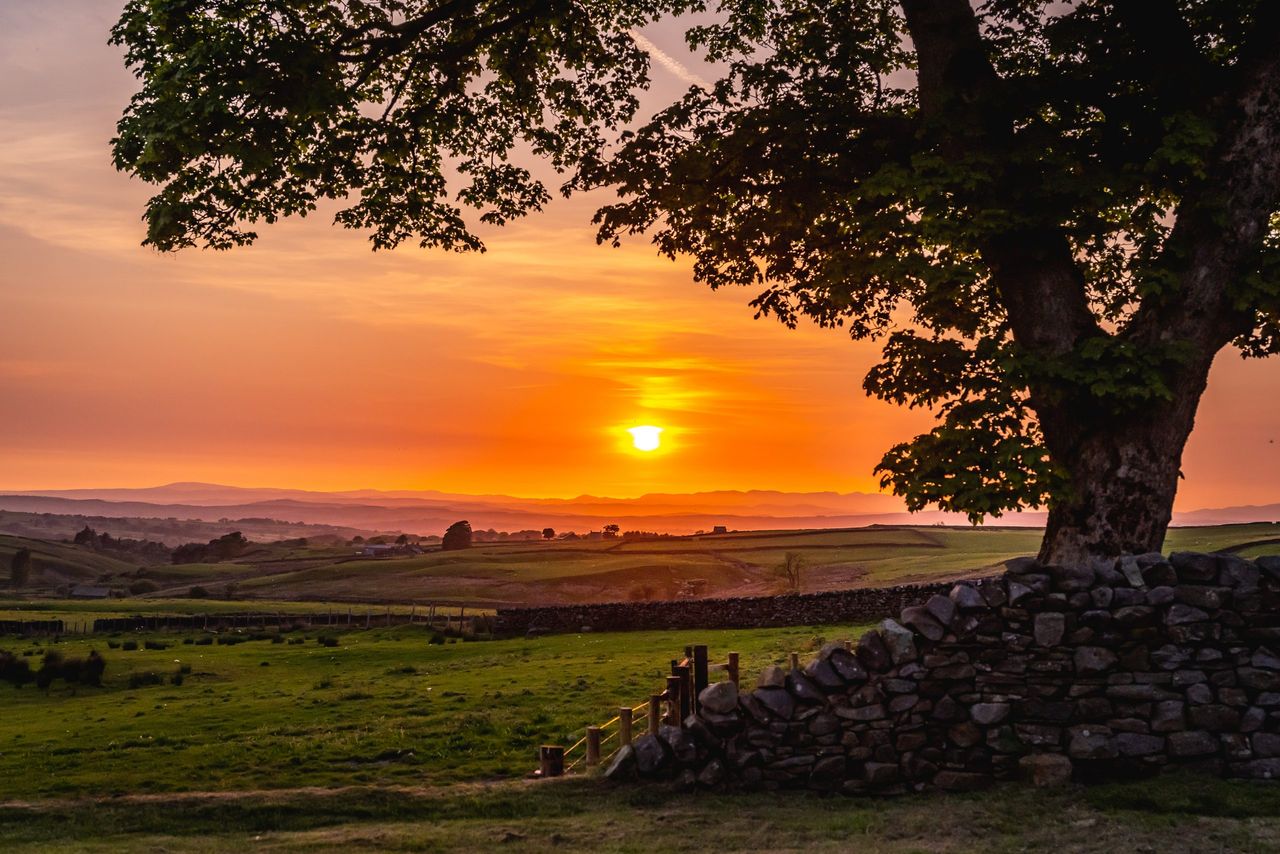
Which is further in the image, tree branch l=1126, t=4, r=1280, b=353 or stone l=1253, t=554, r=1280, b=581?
tree branch l=1126, t=4, r=1280, b=353

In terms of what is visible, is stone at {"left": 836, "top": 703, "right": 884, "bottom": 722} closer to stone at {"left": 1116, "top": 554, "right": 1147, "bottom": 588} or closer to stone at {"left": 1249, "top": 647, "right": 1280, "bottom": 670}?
stone at {"left": 1116, "top": 554, "right": 1147, "bottom": 588}

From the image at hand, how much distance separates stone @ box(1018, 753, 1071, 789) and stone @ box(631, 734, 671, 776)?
5.11 m

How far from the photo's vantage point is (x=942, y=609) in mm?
14797

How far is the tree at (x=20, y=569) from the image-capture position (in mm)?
160000

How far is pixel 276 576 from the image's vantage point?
503 ft

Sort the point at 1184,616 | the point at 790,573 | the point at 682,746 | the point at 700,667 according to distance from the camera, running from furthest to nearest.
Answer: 1. the point at 790,573
2. the point at 700,667
3. the point at 682,746
4. the point at 1184,616

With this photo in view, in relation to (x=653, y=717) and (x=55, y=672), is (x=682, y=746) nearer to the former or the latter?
(x=653, y=717)

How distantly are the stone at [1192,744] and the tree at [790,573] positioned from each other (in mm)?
83079

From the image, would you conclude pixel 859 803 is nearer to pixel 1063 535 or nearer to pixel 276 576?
pixel 1063 535

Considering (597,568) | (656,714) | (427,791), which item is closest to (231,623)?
(597,568)

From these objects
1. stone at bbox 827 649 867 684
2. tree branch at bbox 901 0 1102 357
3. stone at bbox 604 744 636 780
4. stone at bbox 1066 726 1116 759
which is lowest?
stone at bbox 604 744 636 780

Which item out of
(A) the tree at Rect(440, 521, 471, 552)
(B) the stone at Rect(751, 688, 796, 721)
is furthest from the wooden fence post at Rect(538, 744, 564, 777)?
(A) the tree at Rect(440, 521, 471, 552)

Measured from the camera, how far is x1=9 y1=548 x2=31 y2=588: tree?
525 feet

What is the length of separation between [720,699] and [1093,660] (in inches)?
210
